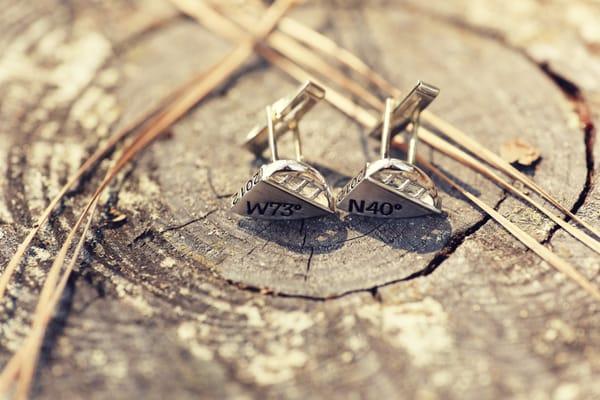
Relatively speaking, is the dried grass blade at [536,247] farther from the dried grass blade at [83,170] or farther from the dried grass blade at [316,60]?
the dried grass blade at [83,170]

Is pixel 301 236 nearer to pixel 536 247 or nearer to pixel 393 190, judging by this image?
pixel 393 190

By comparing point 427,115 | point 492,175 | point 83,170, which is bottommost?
point 492,175

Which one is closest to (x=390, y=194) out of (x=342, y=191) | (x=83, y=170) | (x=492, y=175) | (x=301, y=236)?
(x=342, y=191)

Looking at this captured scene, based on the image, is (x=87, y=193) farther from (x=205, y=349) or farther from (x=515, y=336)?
(x=515, y=336)

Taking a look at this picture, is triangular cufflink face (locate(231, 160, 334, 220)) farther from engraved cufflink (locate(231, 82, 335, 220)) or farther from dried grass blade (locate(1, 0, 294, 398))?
dried grass blade (locate(1, 0, 294, 398))

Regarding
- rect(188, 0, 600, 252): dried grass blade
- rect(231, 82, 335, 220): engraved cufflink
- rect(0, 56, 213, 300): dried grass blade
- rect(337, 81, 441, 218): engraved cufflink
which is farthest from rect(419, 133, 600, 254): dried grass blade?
rect(0, 56, 213, 300): dried grass blade

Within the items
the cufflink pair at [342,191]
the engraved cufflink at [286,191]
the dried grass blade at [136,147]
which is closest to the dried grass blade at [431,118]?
the dried grass blade at [136,147]
